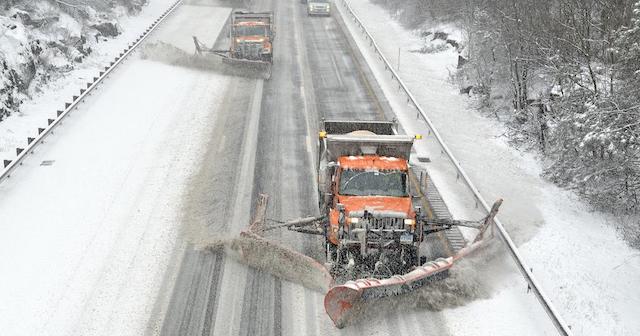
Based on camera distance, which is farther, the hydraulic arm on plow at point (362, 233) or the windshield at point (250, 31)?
the windshield at point (250, 31)

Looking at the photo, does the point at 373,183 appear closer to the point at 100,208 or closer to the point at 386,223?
the point at 386,223

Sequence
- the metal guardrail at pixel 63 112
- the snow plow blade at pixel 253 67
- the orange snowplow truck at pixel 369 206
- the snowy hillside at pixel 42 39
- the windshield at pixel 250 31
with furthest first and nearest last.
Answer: the windshield at pixel 250 31
the snow plow blade at pixel 253 67
the snowy hillside at pixel 42 39
the metal guardrail at pixel 63 112
the orange snowplow truck at pixel 369 206

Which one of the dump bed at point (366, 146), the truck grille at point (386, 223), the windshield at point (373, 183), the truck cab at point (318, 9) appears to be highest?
the dump bed at point (366, 146)

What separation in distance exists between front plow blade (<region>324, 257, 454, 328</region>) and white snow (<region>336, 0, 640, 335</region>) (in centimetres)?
100

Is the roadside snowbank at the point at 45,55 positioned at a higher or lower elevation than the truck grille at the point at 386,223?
lower

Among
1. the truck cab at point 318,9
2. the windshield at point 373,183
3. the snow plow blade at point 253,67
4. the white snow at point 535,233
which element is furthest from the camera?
the truck cab at point 318,9

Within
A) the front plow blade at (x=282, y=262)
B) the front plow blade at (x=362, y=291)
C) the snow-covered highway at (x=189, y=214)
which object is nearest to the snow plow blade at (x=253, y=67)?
the snow-covered highway at (x=189, y=214)

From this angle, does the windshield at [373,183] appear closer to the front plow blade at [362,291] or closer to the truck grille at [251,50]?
the front plow blade at [362,291]

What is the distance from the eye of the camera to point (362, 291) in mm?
10430

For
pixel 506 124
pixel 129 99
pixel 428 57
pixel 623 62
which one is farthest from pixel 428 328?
pixel 428 57

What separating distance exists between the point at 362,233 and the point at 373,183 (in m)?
1.49

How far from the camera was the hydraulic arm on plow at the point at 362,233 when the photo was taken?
1097 centimetres

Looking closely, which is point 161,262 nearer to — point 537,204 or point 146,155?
point 146,155

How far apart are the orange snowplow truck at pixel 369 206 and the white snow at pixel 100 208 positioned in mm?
3903
